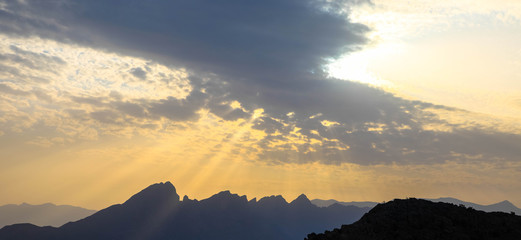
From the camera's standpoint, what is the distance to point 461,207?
62000 millimetres

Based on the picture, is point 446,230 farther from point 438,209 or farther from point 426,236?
point 438,209

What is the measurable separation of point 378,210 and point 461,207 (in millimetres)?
14549

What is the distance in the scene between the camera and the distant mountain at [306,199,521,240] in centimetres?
5038

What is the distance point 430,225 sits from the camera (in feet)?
173

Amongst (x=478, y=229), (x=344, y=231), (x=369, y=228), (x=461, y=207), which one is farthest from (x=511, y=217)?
(x=344, y=231)

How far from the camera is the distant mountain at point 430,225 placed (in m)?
50.4

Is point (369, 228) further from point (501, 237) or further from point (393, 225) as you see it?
point (501, 237)

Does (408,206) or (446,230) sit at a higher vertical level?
(408,206)

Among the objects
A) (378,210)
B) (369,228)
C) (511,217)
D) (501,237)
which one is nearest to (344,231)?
(369,228)

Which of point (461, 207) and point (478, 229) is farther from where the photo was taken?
point (461, 207)

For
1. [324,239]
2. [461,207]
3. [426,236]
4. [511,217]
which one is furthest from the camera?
[461,207]

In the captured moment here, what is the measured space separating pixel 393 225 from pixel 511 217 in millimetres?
21459

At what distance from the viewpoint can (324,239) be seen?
53562mm

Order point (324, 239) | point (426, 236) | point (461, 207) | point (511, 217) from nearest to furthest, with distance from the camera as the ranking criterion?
point (426, 236) < point (324, 239) < point (511, 217) < point (461, 207)
